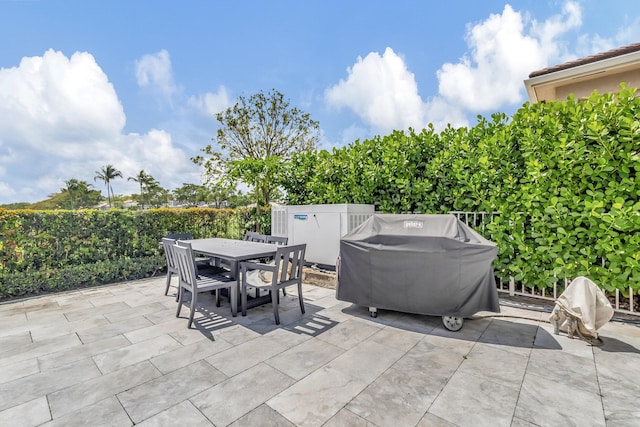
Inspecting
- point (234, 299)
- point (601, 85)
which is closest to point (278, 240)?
point (234, 299)

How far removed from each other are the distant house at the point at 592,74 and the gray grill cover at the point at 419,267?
16.1ft

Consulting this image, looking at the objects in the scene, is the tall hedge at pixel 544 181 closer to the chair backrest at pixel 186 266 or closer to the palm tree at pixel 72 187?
the chair backrest at pixel 186 266

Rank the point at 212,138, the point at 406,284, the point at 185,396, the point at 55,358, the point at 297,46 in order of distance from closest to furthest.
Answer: the point at 185,396
the point at 55,358
the point at 406,284
the point at 297,46
the point at 212,138

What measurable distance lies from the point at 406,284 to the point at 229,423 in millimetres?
2423

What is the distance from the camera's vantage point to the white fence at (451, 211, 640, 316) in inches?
154

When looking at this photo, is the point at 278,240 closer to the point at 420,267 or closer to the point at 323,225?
the point at 323,225

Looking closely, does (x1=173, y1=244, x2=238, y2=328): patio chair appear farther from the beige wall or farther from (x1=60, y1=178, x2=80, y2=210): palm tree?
(x1=60, y1=178, x2=80, y2=210): palm tree

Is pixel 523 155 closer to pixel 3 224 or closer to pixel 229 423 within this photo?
pixel 229 423

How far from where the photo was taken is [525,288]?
4.57 meters

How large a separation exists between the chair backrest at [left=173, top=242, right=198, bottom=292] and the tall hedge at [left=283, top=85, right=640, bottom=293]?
376 cm

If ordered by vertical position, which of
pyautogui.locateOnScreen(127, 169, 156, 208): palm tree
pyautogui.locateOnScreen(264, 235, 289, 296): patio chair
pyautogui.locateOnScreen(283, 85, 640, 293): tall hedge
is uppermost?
pyautogui.locateOnScreen(127, 169, 156, 208): palm tree

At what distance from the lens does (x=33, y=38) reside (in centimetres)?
640

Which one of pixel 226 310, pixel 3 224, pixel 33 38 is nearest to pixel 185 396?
pixel 226 310

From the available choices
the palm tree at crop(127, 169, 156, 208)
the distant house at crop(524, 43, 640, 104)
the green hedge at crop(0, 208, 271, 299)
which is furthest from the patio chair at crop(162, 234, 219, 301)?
the palm tree at crop(127, 169, 156, 208)
